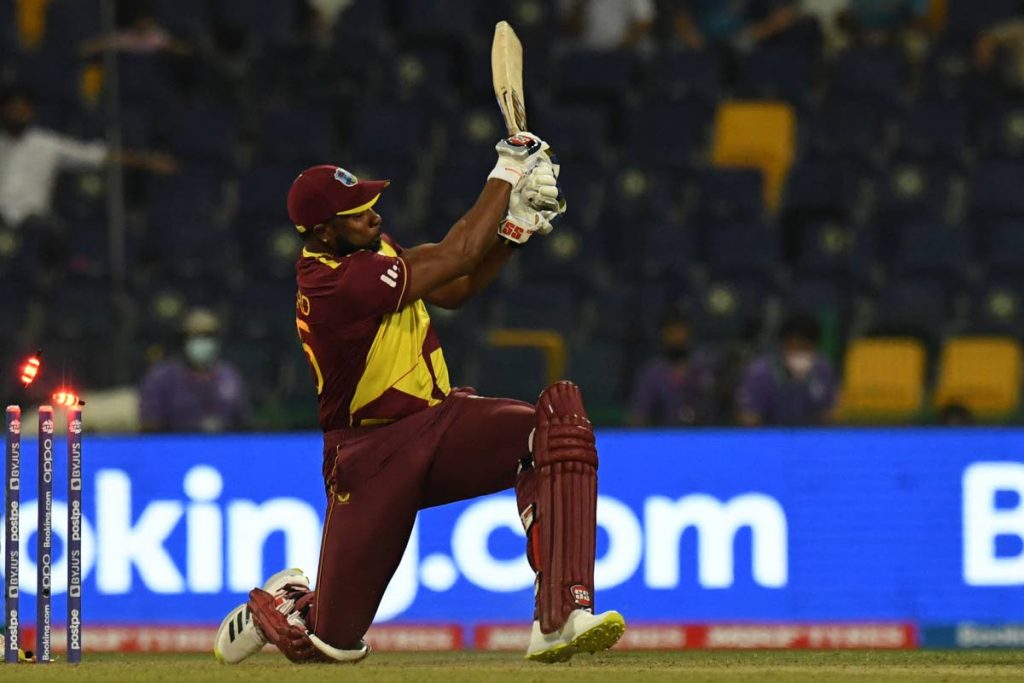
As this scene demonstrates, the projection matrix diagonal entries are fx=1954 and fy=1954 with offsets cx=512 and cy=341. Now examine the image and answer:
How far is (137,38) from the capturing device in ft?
49.8

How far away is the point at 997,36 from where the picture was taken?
15.5 m

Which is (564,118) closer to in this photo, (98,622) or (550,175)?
(98,622)

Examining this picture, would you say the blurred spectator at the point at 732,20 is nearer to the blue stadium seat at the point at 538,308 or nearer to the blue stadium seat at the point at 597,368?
the blue stadium seat at the point at 538,308

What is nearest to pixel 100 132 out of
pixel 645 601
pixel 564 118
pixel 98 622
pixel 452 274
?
pixel 564 118

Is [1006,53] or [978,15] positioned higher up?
[978,15]

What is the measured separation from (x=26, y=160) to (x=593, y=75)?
4333 mm

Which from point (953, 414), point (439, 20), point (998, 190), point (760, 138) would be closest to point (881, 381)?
point (953, 414)

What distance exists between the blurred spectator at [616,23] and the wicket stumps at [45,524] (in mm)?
9137

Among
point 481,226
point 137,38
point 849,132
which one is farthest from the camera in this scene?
point 137,38

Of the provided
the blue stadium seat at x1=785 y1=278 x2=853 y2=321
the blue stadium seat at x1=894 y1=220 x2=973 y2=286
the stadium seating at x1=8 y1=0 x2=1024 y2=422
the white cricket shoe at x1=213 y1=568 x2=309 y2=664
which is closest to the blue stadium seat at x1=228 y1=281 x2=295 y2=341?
the stadium seating at x1=8 y1=0 x2=1024 y2=422

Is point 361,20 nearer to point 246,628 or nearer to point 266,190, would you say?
point 266,190

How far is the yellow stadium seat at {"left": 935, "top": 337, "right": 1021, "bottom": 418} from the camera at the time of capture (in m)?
13.4

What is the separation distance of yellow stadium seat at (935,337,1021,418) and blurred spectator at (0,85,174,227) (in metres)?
6.21

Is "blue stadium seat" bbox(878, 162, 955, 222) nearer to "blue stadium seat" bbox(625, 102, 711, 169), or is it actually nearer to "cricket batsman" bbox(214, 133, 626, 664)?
"blue stadium seat" bbox(625, 102, 711, 169)
